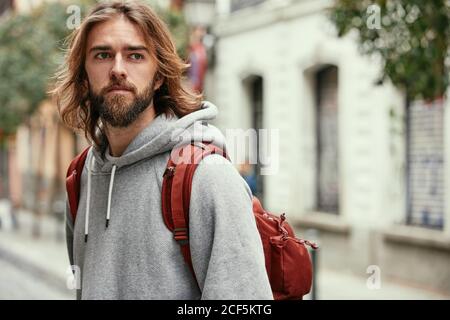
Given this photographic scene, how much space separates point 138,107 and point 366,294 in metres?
9.27

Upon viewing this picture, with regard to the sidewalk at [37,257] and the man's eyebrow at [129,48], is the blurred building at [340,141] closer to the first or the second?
the sidewalk at [37,257]

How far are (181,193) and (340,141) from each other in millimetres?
11963

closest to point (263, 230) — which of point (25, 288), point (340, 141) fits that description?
A: point (25, 288)

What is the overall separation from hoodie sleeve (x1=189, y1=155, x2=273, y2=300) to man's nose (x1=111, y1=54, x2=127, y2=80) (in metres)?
0.33

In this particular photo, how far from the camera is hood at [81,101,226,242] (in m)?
2.20

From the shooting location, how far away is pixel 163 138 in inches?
86.7

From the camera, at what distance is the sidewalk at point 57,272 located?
10969mm

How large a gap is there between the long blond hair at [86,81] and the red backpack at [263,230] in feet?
0.70

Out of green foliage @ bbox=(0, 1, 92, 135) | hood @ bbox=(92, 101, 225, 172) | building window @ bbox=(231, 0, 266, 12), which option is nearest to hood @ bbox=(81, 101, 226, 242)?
hood @ bbox=(92, 101, 225, 172)

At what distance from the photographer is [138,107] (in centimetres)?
221

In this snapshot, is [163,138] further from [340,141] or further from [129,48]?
[340,141]

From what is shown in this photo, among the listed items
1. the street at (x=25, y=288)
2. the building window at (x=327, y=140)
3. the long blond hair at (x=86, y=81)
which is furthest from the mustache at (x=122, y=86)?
the building window at (x=327, y=140)

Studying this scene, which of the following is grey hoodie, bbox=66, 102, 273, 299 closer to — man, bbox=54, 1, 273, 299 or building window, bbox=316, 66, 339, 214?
man, bbox=54, 1, 273, 299
